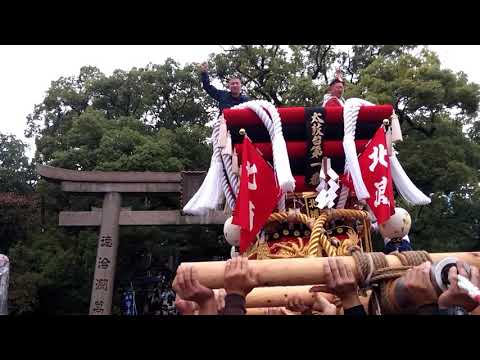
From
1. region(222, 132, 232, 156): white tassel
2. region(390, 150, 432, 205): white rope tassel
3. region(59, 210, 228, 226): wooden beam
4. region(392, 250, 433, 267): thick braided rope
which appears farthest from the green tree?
region(392, 250, 433, 267): thick braided rope

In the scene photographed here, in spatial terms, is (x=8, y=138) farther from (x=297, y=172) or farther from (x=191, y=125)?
(x=297, y=172)

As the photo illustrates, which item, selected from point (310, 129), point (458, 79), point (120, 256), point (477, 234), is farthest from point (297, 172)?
point (120, 256)

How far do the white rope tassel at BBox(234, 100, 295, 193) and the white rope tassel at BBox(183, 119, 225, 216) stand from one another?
0.48 m

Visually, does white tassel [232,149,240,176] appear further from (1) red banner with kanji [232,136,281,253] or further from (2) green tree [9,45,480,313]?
(2) green tree [9,45,480,313]

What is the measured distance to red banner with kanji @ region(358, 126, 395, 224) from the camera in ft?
13.1

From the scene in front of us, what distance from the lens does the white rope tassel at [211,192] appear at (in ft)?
14.5

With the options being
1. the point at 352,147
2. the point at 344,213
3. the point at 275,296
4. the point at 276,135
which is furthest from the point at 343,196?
the point at 275,296

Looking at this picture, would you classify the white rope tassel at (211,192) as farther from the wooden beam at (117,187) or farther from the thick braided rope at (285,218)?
the wooden beam at (117,187)

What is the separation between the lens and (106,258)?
36.0 feet

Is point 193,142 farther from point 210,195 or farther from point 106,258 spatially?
point 210,195

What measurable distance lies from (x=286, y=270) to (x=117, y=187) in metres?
9.16

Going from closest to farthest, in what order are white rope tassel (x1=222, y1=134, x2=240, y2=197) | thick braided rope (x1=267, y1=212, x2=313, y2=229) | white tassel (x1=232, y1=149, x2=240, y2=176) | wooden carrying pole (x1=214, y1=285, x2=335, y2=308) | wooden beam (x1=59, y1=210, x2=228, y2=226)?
wooden carrying pole (x1=214, y1=285, x2=335, y2=308) → thick braided rope (x1=267, y1=212, x2=313, y2=229) → white tassel (x1=232, y1=149, x2=240, y2=176) → white rope tassel (x1=222, y1=134, x2=240, y2=197) → wooden beam (x1=59, y1=210, x2=228, y2=226)

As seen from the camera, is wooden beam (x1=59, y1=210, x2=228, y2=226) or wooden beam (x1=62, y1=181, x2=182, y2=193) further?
wooden beam (x1=59, y1=210, x2=228, y2=226)

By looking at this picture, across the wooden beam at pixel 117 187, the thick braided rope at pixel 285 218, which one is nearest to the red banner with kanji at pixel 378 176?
the thick braided rope at pixel 285 218
